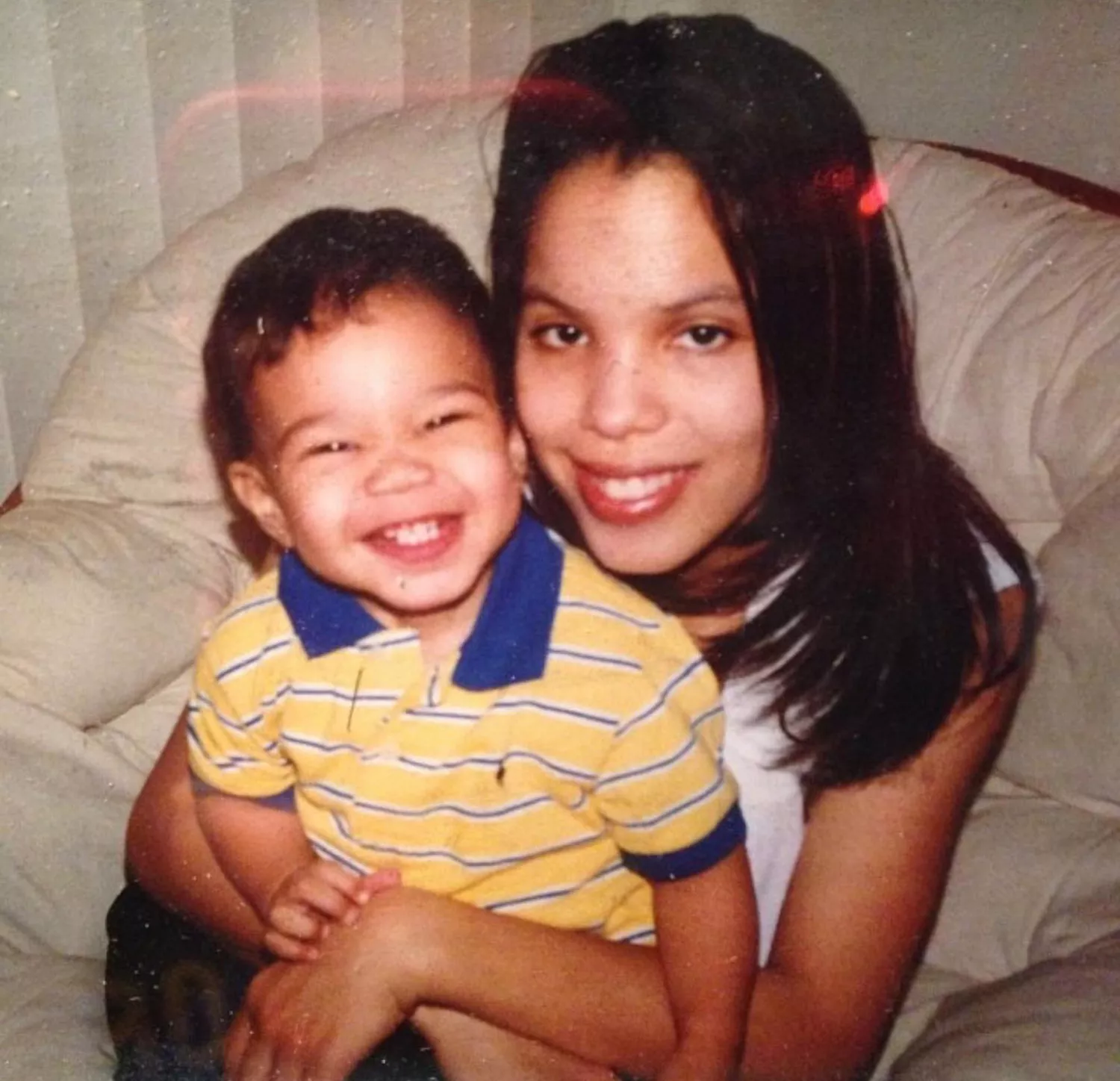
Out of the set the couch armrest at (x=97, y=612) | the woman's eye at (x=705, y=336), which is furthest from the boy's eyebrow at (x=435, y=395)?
the couch armrest at (x=97, y=612)

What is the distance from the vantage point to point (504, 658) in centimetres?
65

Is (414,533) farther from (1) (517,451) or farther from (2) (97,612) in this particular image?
(2) (97,612)

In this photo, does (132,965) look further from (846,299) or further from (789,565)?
(846,299)

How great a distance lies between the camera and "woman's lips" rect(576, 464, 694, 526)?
2.17 feet

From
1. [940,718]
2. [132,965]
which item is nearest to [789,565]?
[940,718]

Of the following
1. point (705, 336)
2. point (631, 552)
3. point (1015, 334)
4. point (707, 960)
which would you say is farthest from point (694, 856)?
point (1015, 334)

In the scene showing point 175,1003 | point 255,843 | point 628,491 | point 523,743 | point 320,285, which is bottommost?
point 175,1003

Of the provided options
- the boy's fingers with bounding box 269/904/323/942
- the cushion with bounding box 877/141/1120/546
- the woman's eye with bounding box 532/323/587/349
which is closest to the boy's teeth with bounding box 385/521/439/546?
the woman's eye with bounding box 532/323/587/349

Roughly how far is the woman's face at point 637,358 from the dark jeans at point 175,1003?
30cm

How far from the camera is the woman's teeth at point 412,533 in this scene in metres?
0.63

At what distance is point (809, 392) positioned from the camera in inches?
26.0

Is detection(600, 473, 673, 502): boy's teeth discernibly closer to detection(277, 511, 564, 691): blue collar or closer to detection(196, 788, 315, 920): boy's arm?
detection(277, 511, 564, 691): blue collar

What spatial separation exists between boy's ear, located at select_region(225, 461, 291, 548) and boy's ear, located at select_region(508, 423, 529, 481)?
124mm

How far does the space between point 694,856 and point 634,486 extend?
0.63 ft
